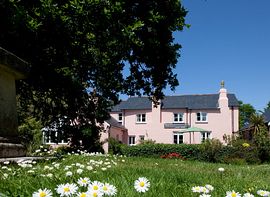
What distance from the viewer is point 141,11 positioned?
15438 mm

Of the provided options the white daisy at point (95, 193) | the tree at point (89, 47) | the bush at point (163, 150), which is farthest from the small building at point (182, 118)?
the white daisy at point (95, 193)

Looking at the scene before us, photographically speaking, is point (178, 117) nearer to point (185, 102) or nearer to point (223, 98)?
point (185, 102)

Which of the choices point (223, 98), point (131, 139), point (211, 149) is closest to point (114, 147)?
point (211, 149)

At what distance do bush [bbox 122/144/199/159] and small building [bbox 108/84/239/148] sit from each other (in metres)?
14.6

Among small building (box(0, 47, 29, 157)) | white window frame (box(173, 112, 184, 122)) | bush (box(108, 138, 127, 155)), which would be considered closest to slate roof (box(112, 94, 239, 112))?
white window frame (box(173, 112, 184, 122))

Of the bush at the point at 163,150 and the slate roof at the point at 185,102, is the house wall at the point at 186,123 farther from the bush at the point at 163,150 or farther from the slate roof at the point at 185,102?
the bush at the point at 163,150

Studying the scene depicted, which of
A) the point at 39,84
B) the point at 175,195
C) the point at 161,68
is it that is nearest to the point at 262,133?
the point at 161,68

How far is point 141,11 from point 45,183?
12.6m

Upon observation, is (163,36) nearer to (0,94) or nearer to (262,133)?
(0,94)

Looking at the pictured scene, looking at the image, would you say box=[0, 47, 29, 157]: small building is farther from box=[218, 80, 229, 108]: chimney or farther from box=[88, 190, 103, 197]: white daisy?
box=[218, 80, 229, 108]: chimney

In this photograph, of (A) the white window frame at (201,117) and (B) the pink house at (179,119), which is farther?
(A) the white window frame at (201,117)

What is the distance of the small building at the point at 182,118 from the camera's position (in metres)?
50.6

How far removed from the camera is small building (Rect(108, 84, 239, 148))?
5056 cm

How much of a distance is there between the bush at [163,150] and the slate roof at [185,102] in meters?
17.2
